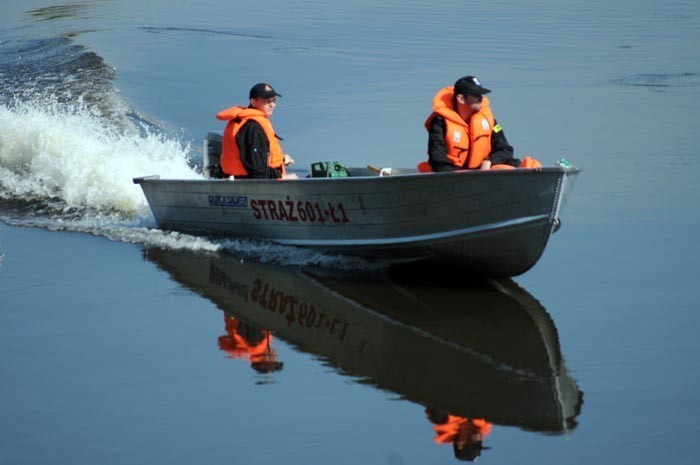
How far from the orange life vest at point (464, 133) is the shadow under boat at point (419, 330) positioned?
1.13m

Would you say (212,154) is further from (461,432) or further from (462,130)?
(461,432)

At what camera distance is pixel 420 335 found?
8.92 m

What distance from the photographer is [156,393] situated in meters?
7.69

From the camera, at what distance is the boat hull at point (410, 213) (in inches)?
372

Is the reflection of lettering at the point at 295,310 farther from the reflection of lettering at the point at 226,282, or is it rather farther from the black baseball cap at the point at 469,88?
the black baseball cap at the point at 469,88

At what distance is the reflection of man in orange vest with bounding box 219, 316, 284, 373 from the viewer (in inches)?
328

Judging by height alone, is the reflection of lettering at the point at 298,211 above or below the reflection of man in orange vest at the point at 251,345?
above

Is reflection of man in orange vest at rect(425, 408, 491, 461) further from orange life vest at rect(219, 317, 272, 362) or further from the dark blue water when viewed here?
orange life vest at rect(219, 317, 272, 362)

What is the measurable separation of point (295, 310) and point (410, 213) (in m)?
1.30

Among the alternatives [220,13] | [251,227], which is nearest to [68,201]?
[251,227]

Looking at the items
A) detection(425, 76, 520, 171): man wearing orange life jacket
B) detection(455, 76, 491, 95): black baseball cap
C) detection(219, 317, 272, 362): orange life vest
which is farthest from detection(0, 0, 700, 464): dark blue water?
detection(455, 76, 491, 95): black baseball cap

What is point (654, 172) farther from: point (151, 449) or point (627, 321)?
point (151, 449)

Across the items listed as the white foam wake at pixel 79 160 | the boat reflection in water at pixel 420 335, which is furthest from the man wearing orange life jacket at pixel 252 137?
the white foam wake at pixel 79 160

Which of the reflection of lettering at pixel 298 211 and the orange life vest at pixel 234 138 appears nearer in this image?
the reflection of lettering at pixel 298 211
